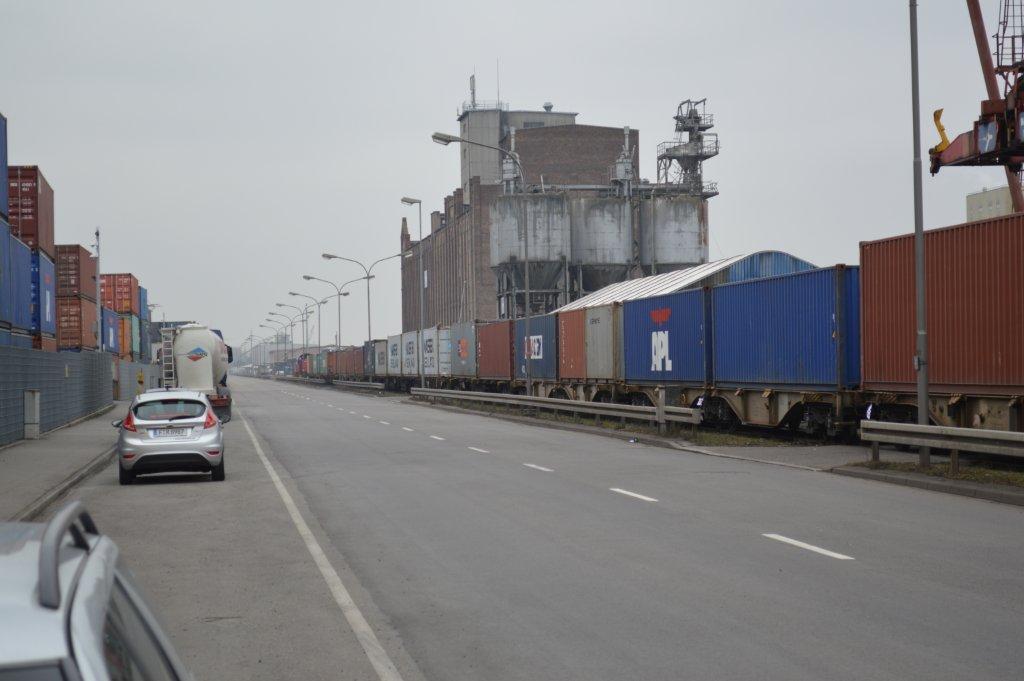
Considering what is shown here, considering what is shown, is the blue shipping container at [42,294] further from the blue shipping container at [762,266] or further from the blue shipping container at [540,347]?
the blue shipping container at [762,266]

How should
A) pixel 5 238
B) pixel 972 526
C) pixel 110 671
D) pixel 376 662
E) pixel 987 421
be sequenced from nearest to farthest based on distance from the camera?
1. pixel 110 671
2. pixel 376 662
3. pixel 972 526
4. pixel 987 421
5. pixel 5 238

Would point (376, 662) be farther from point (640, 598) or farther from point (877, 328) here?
point (877, 328)

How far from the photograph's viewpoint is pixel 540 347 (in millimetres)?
46625

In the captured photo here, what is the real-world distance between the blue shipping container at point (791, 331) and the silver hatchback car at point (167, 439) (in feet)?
42.1

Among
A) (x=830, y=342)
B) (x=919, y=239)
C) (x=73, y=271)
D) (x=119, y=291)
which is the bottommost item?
(x=830, y=342)

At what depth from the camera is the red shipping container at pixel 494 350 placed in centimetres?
5119

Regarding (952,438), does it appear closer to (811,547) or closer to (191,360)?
(811,547)

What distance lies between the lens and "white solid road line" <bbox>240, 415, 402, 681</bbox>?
266 inches

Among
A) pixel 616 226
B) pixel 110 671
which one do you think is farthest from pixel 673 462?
pixel 616 226

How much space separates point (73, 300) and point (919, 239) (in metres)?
39.5

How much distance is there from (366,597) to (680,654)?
2.89m

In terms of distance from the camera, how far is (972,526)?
12719mm

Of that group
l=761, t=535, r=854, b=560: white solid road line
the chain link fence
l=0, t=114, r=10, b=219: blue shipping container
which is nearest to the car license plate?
the chain link fence

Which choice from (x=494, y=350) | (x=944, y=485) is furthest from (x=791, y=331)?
(x=494, y=350)
